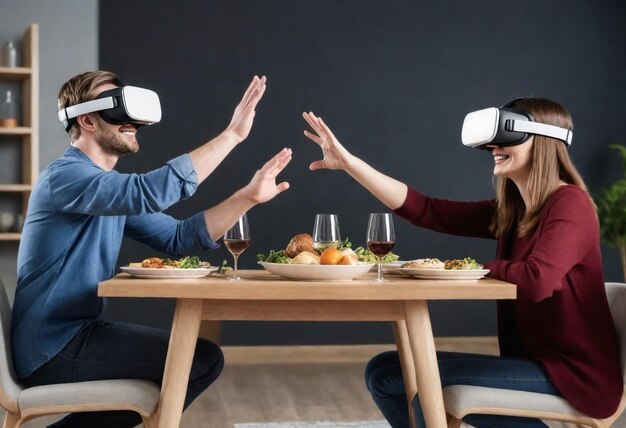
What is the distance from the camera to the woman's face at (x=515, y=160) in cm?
260

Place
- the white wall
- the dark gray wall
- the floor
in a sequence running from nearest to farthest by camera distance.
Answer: the floor < the white wall < the dark gray wall

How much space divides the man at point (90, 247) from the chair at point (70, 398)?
10 centimetres

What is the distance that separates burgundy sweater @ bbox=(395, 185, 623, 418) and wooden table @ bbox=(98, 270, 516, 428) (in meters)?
0.13

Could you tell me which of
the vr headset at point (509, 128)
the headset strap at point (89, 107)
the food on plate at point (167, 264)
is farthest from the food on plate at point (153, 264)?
the vr headset at point (509, 128)

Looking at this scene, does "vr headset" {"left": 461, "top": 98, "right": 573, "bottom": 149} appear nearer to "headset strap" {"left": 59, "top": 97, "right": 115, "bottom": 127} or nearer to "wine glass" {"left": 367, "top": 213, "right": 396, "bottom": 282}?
"wine glass" {"left": 367, "top": 213, "right": 396, "bottom": 282}

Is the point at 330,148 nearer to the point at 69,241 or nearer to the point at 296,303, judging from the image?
the point at 296,303

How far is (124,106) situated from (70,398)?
0.85 meters

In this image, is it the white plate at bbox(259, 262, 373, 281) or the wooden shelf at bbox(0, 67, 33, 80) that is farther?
the wooden shelf at bbox(0, 67, 33, 80)

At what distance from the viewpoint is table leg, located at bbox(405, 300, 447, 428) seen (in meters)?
2.31

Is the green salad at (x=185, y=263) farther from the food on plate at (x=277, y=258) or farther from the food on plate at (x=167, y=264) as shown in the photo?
the food on plate at (x=277, y=258)

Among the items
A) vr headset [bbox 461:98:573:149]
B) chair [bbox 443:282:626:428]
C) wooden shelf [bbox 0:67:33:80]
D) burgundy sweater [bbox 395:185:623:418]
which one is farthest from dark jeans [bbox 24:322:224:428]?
wooden shelf [bbox 0:67:33:80]

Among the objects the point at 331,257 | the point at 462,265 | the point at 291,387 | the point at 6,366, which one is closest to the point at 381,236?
the point at 331,257

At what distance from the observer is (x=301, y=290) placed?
2170 mm

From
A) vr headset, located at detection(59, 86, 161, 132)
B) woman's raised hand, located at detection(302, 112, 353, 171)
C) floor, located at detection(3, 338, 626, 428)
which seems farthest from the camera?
floor, located at detection(3, 338, 626, 428)
